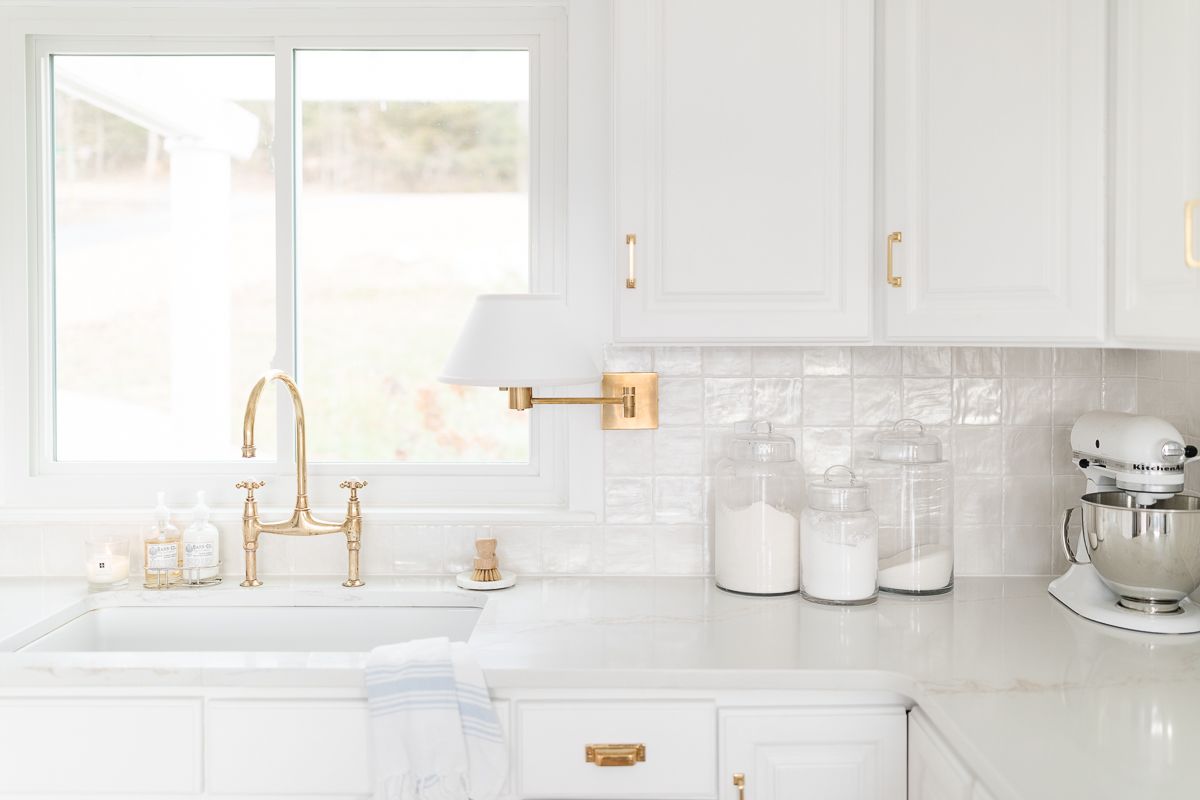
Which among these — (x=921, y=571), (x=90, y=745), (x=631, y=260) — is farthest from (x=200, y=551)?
(x=921, y=571)

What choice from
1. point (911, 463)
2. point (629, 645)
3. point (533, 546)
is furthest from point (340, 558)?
point (911, 463)

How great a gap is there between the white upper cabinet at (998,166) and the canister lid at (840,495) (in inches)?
11.8

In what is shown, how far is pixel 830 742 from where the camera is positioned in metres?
1.61

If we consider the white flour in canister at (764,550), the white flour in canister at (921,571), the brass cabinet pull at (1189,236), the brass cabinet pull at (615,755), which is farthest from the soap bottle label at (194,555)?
the brass cabinet pull at (1189,236)

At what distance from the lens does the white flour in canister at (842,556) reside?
1.91m

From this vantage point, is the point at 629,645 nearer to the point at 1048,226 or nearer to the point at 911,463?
the point at 911,463

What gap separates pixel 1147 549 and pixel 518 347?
3.66 feet

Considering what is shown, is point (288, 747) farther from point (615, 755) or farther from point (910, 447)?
point (910, 447)

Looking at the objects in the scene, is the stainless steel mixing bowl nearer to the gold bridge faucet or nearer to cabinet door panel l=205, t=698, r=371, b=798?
cabinet door panel l=205, t=698, r=371, b=798

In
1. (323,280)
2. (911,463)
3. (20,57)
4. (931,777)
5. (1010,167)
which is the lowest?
(931,777)

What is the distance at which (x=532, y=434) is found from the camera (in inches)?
90.0

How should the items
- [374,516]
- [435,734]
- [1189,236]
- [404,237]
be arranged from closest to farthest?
[1189,236], [435,734], [374,516], [404,237]

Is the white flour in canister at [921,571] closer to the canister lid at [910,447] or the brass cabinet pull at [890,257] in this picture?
the canister lid at [910,447]

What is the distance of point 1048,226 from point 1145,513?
501 mm
